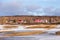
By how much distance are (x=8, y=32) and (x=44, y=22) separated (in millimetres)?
476

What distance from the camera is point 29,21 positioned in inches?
73.9

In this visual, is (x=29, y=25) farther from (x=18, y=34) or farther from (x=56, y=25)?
(x=56, y=25)

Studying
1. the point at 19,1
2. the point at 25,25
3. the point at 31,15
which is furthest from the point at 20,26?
the point at 19,1

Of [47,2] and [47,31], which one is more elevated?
[47,2]

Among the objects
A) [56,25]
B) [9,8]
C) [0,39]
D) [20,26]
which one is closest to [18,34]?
[20,26]

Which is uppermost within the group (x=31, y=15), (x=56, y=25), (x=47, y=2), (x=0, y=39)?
(x=47, y=2)

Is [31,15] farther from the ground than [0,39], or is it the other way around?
[31,15]

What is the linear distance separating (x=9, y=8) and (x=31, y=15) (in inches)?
11.7

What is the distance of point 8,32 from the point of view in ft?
6.14

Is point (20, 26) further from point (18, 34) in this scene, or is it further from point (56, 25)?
point (56, 25)

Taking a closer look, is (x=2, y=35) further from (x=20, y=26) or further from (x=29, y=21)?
(x=29, y=21)

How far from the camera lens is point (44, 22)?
6.17 ft

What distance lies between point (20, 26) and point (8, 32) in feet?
0.56

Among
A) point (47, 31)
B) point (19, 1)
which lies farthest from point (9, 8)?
point (47, 31)
